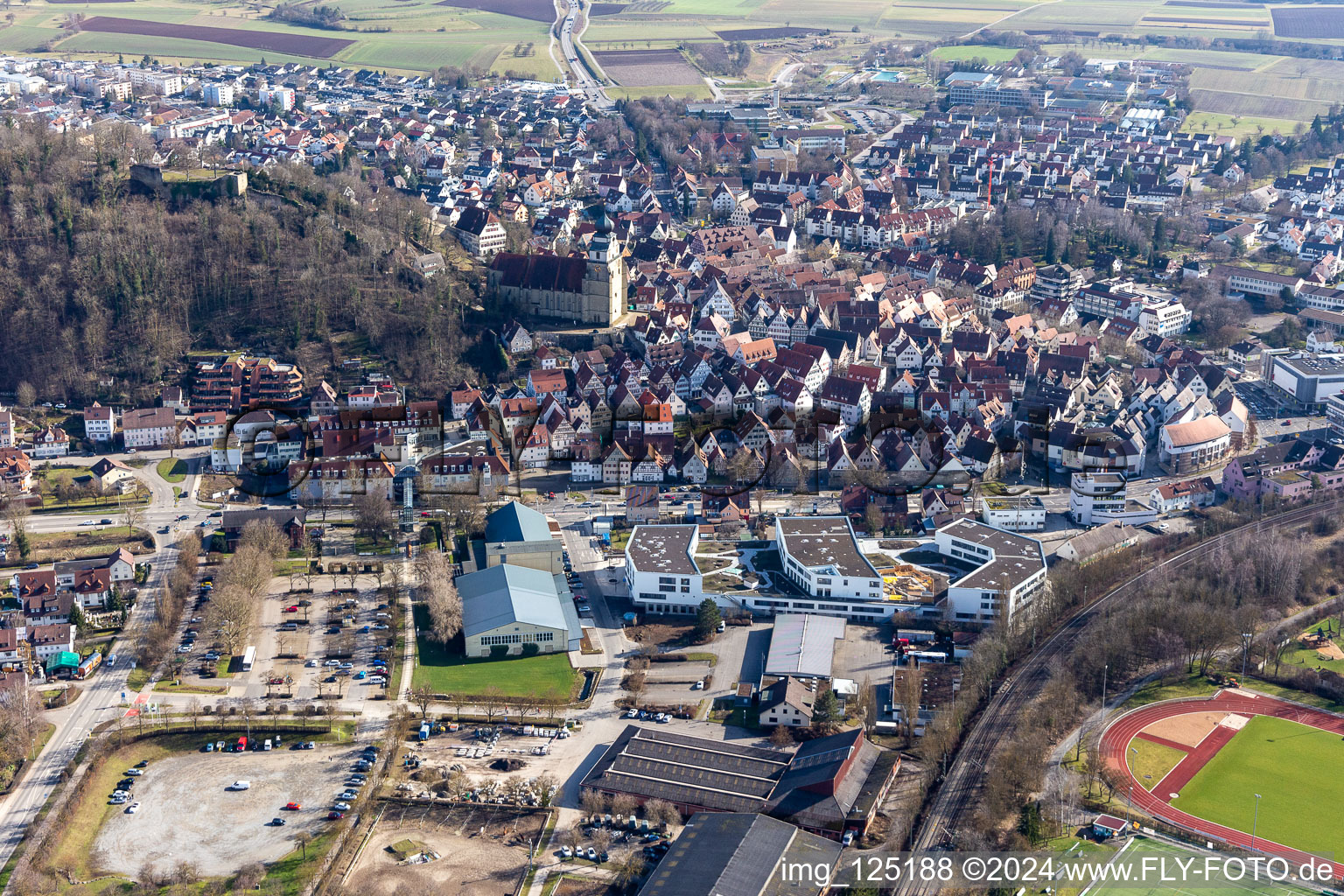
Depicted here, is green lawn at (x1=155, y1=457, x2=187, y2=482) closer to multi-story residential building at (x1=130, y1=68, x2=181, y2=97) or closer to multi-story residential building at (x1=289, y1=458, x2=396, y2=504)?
multi-story residential building at (x1=289, y1=458, x2=396, y2=504)

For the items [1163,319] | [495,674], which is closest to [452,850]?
[495,674]

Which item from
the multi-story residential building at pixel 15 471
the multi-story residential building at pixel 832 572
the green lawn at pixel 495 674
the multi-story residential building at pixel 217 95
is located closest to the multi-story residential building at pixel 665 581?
the multi-story residential building at pixel 832 572

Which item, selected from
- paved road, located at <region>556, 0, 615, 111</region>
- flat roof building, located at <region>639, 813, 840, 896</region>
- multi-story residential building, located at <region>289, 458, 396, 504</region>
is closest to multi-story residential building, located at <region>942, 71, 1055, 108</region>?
paved road, located at <region>556, 0, 615, 111</region>

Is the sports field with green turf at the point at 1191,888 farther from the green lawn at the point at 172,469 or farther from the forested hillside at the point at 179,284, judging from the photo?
the forested hillside at the point at 179,284

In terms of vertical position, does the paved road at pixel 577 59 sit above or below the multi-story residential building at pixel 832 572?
above

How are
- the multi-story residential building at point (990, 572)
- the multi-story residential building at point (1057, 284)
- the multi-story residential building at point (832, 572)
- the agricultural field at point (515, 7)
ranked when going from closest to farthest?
the multi-story residential building at point (990, 572) < the multi-story residential building at point (832, 572) < the multi-story residential building at point (1057, 284) < the agricultural field at point (515, 7)

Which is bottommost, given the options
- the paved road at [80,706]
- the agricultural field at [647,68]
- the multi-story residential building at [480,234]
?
the paved road at [80,706]
